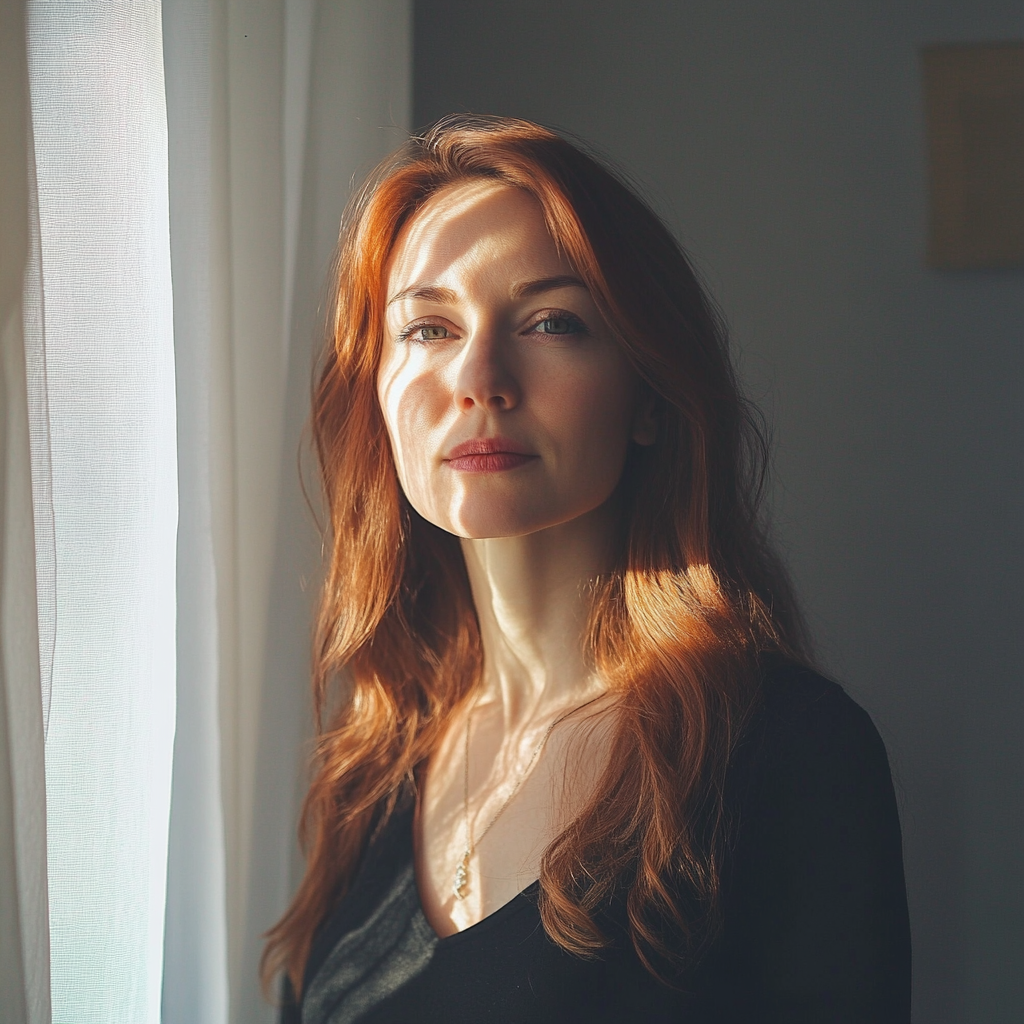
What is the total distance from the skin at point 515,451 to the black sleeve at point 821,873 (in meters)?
0.17

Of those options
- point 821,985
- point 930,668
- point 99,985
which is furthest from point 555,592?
point 930,668

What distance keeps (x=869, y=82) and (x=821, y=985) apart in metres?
1.14

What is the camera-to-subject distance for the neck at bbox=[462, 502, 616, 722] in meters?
0.95

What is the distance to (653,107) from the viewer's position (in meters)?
1.33

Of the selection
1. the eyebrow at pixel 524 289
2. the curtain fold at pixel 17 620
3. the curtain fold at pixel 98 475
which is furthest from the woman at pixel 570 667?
the curtain fold at pixel 17 620

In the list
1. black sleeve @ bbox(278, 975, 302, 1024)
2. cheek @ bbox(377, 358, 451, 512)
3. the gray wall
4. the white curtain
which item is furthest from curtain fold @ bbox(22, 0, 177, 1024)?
the gray wall

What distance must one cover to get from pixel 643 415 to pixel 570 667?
0.90 ft

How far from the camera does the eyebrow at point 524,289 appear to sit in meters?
0.85

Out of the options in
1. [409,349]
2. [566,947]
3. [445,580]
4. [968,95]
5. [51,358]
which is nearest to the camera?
[51,358]

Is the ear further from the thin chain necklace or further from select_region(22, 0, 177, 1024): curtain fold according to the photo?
select_region(22, 0, 177, 1024): curtain fold

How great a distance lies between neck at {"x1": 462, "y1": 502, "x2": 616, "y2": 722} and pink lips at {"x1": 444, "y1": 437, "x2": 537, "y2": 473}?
0.37ft

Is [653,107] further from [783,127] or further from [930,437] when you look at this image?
[930,437]

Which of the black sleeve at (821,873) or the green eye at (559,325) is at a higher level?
the green eye at (559,325)

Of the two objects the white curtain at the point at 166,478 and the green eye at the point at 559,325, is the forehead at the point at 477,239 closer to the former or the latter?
the green eye at the point at 559,325
